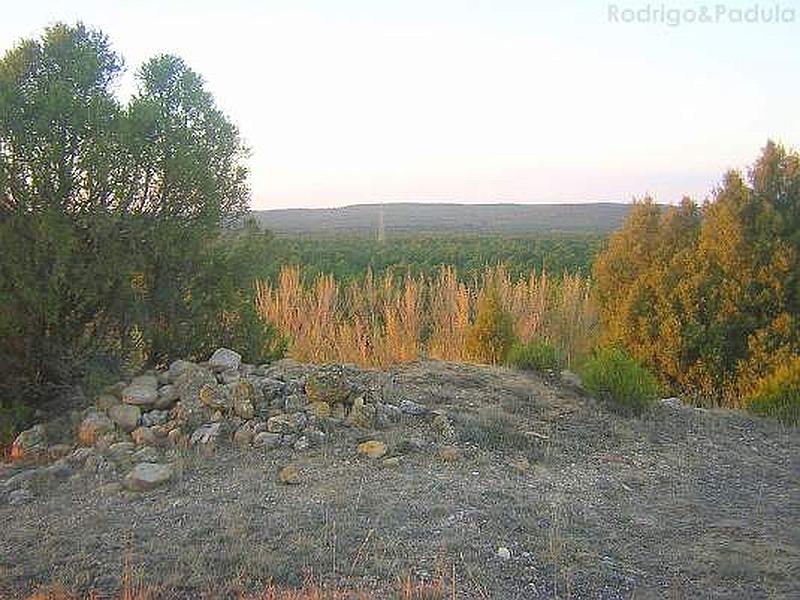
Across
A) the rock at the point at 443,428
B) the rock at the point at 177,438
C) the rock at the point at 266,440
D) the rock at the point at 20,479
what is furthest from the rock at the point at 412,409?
the rock at the point at 20,479

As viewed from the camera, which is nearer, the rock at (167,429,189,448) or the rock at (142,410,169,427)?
the rock at (167,429,189,448)

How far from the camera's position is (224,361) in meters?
7.75

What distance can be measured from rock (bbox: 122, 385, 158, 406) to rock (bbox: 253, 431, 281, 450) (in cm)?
111

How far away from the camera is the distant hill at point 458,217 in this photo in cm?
8741

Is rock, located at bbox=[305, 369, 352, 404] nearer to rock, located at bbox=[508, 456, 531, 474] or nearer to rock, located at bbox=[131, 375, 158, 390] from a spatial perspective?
rock, located at bbox=[131, 375, 158, 390]

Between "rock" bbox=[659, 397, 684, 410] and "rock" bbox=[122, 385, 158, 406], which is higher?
"rock" bbox=[122, 385, 158, 406]

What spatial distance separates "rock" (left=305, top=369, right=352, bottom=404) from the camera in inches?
280

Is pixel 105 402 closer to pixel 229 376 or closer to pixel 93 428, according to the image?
pixel 93 428

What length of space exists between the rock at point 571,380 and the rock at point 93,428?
445 cm

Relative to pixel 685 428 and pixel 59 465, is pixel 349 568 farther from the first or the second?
pixel 685 428

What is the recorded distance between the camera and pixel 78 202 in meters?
7.39

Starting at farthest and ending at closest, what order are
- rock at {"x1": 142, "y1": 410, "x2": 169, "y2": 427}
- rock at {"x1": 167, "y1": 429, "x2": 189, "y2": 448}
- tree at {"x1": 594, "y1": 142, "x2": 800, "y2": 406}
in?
tree at {"x1": 594, "y1": 142, "x2": 800, "y2": 406} < rock at {"x1": 142, "y1": 410, "x2": 169, "y2": 427} < rock at {"x1": 167, "y1": 429, "x2": 189, "y2": 448}

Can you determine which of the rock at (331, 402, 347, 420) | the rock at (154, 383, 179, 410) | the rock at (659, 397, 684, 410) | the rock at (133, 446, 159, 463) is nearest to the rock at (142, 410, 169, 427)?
the rock at (154, 383, 179, 410)

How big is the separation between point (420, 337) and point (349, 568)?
9.03 meters
